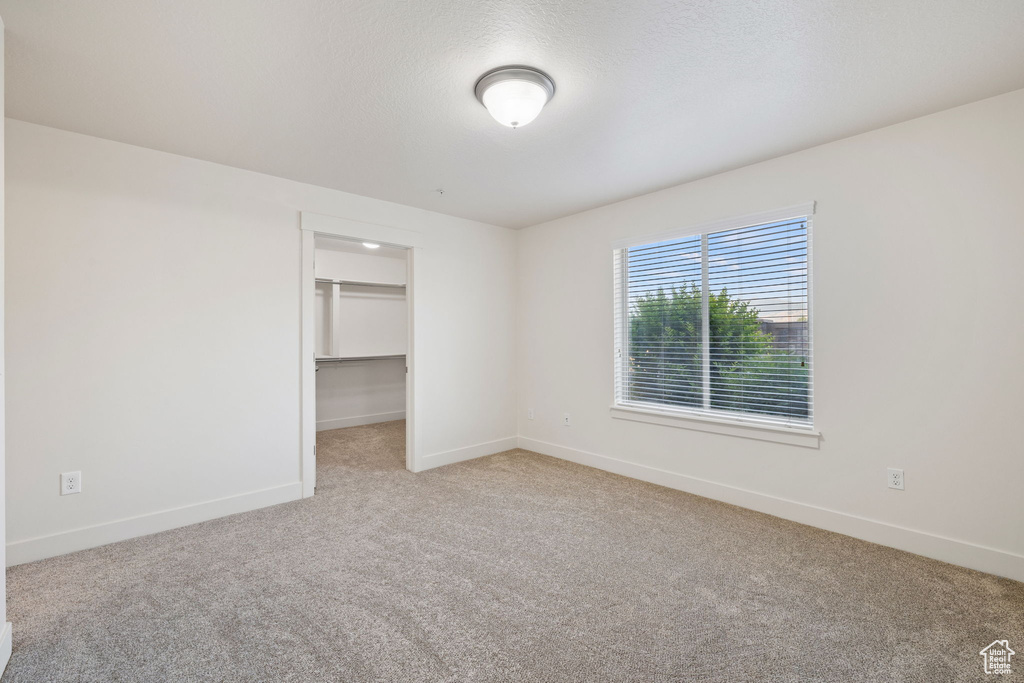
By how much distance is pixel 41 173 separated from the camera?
2.57 metres

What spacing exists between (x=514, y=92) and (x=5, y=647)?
303 cm

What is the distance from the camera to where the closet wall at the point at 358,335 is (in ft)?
20.1

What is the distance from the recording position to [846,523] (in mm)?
2812

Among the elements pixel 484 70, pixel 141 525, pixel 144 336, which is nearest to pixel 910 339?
pixel 484 70

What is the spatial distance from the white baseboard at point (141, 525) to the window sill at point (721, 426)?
2.79m

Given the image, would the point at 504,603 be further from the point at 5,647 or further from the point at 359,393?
the point at 359,393

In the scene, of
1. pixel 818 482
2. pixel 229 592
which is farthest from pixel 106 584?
pixel 818 482

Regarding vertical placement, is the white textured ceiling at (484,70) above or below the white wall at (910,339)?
above

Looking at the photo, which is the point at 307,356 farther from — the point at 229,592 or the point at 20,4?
the point at 20,4

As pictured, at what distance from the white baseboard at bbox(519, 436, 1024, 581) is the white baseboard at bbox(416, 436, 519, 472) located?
1126 mm

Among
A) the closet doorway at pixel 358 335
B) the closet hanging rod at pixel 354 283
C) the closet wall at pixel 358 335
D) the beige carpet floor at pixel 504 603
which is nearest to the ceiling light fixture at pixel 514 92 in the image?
the beige carpet floor at pixel 504 603

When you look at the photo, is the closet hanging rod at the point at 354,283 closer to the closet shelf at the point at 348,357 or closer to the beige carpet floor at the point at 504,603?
the closet shelf at the point at 348,357

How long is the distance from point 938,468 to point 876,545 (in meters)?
0.56

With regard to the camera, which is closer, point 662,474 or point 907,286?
point 907,286
